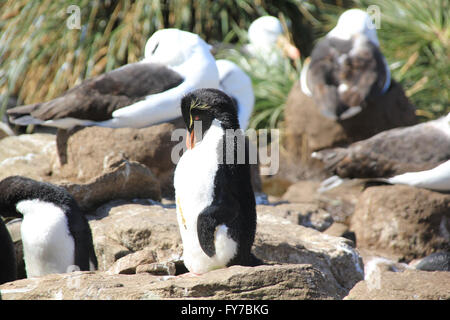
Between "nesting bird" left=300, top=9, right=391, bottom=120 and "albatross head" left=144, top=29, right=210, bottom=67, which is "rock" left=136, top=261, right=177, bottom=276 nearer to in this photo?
"albatross head" left=144, top=29, right=210, bottom=67

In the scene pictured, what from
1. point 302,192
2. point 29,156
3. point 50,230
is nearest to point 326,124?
point 302,192

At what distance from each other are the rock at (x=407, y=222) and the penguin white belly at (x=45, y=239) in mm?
2850

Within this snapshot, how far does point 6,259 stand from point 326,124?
5.00m

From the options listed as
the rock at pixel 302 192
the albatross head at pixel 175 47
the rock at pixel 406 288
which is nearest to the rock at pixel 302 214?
the albatross head at pixel 175 47

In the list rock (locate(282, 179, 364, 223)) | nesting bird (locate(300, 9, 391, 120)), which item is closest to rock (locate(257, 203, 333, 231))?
rock (locate(282, 179, 364, 223))

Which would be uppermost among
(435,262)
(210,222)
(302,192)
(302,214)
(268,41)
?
(268,41)

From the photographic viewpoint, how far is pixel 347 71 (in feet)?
27.6

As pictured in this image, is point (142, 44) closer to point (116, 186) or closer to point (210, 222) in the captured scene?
point (116, 186)

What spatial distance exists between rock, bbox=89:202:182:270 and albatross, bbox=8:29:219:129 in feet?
4.22

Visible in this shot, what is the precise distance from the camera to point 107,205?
5727 mm

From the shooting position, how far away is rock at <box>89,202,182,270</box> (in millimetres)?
4656
